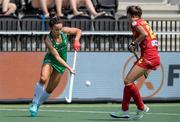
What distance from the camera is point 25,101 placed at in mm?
18188

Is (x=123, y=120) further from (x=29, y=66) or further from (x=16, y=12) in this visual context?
(x=16, y=12)

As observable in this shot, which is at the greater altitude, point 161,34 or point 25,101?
point 161,34

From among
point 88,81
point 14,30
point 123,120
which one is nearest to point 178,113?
point 123,120

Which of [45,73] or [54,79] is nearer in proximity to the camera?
[45,73]

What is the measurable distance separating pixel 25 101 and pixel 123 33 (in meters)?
2.76

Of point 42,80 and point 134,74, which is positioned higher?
point 134,74

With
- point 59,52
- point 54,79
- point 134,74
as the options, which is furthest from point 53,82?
point 134,74

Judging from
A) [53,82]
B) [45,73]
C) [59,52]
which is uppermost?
[59,52]

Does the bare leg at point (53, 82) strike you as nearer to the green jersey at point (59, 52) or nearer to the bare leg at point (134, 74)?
the green jersey at point (59, 52)

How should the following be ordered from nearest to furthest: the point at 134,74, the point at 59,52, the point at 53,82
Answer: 1. the point at 134,74
2. the point at 59,52
3. the point at 53,82

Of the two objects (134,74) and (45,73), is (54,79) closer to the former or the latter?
(45,73)

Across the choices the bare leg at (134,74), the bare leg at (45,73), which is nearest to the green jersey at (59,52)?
the bare leg at (45,73)

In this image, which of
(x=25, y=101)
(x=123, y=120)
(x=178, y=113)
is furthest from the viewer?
(x=25, y=101)

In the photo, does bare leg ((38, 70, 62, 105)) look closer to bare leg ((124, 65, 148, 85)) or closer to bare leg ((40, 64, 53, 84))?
bare leg ((40, 64, 53, 84))
